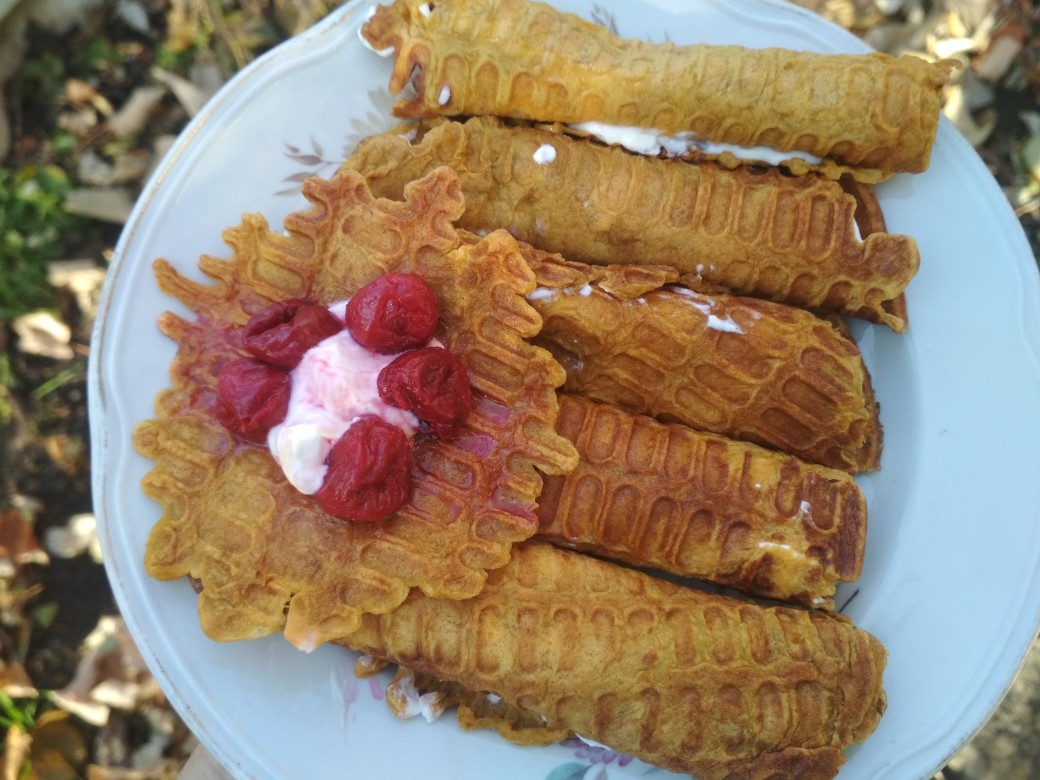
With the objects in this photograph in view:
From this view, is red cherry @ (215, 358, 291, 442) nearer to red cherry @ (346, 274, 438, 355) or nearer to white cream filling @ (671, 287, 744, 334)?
red cherry @ (346, 274, 438, 355)

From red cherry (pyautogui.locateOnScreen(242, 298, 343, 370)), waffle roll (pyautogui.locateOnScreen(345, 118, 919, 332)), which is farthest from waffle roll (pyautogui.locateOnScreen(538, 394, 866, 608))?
red cherry (pyautogui.locateOnScreen(242, 298, 343, 370))

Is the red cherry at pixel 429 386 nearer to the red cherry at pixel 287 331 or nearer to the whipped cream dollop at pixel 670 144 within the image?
the red cherry at pixel 287 331

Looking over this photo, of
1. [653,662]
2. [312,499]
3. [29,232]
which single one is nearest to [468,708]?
[653,662]

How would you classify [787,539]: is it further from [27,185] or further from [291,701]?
[27,185]

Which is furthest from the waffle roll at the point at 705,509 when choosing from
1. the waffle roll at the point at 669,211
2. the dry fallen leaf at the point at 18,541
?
the dry fallen leaf at the point at 18,541

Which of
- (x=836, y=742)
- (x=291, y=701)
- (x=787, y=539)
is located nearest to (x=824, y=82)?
(x=787, y=539)
